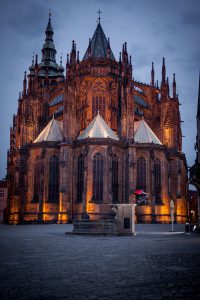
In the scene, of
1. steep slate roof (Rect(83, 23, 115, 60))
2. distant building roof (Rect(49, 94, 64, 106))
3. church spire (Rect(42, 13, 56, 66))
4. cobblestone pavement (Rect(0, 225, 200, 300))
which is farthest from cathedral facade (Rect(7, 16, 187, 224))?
cobblestone pavement (Rect(0, 225, 200, 300))

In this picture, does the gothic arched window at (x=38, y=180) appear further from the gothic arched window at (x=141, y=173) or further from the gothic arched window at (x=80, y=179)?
the gothic arched window at (x=141, y=173)

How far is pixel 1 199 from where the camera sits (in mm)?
82938

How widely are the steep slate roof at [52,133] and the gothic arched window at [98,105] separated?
16.6 feet

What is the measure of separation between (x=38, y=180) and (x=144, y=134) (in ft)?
49.8

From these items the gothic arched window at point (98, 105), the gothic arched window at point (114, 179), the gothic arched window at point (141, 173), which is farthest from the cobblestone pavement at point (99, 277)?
the gothic arched window at point (98, 105)

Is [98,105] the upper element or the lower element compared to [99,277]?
upper

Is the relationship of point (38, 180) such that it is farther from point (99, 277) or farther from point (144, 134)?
point (99, 277)

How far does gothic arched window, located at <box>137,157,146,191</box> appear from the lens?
4572 centimetres

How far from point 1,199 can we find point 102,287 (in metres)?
80.8

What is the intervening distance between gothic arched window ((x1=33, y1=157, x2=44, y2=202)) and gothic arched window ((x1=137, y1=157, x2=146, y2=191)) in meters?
12.2

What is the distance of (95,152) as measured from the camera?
4391cm

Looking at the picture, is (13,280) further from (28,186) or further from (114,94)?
(114,94)

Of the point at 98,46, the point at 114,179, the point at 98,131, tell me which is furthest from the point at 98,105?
the point at 98,46

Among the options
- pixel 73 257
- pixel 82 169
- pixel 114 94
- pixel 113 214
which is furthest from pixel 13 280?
pixel 114 94
